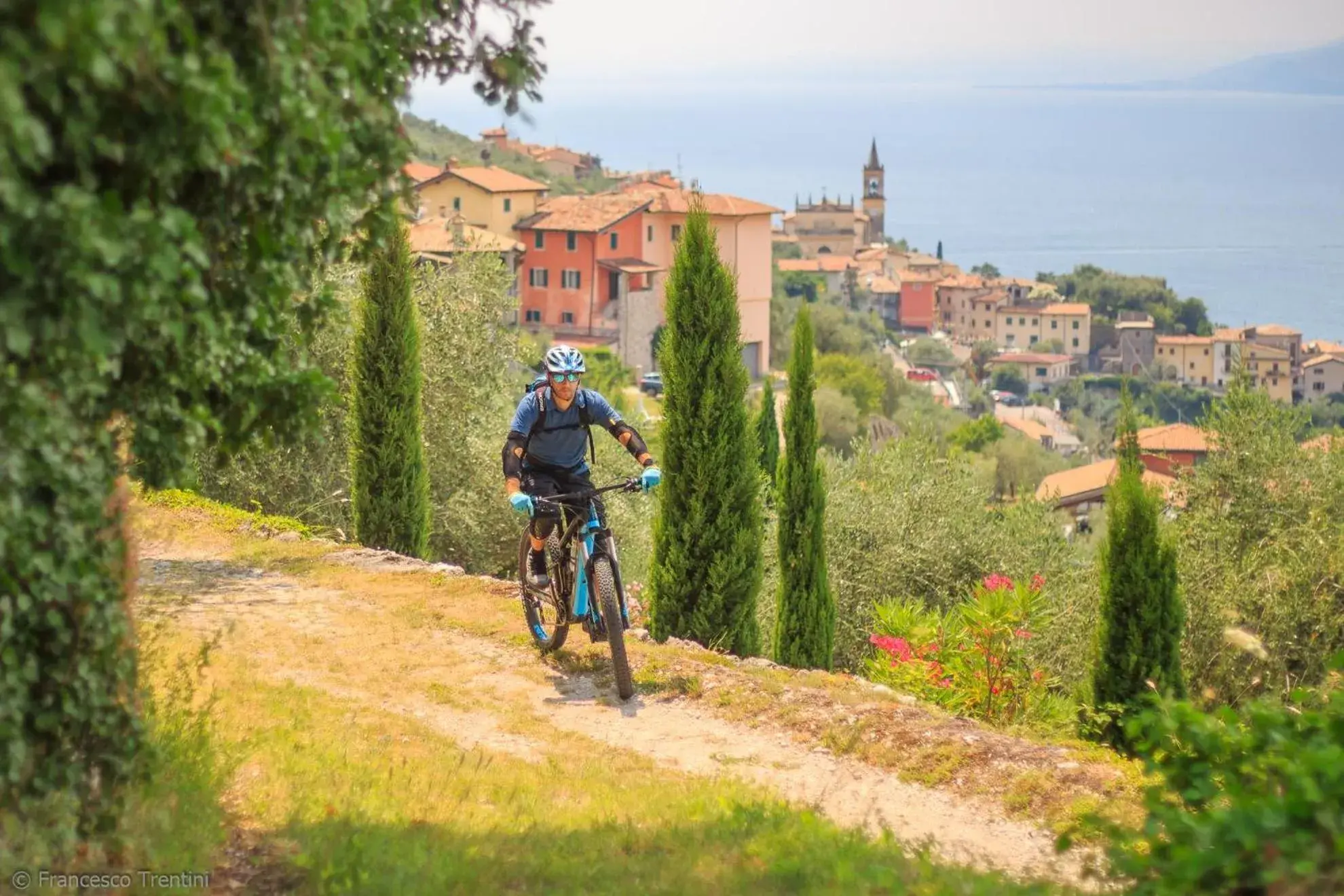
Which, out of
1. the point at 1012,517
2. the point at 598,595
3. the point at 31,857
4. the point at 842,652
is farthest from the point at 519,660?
the point at 1012,517

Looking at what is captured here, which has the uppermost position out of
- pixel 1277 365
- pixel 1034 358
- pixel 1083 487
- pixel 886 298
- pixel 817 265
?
pixel 817 265

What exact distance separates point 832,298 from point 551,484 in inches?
5501

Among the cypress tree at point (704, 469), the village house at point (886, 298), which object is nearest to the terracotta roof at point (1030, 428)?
the village house at point (886, 298)

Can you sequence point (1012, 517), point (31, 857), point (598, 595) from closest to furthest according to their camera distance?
1. point (31, 857)
2. point (598, 595)
3. point (1012, 517)

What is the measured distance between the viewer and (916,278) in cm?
16838

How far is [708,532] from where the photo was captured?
13.0 meters

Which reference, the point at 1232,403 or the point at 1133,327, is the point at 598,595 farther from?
the point at 1133,327

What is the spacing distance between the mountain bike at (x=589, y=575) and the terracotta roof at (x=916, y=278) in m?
160

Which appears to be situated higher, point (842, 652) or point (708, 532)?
point (708, 532)

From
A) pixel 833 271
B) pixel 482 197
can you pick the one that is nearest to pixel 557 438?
pixel 482 197

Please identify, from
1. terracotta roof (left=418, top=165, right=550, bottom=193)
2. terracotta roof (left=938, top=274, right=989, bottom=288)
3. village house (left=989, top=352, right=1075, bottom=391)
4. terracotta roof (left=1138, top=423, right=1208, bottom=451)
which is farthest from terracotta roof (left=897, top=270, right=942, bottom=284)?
terracotta roof (left=1138, top=423, right=1208, bottom=451)

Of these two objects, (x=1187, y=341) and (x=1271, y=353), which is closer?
(x=1271, y=353)

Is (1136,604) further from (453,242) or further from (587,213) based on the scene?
(587,213)

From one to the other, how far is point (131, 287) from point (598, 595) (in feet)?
18.9
